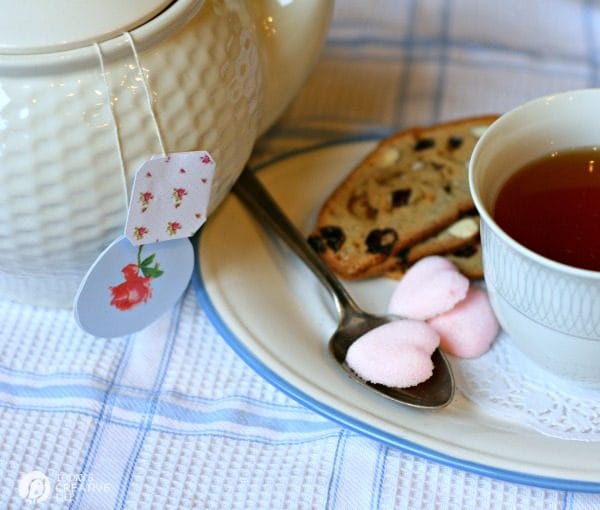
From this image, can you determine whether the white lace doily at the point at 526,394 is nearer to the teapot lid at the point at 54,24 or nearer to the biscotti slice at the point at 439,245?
the biscotti slice at the point at 439,245

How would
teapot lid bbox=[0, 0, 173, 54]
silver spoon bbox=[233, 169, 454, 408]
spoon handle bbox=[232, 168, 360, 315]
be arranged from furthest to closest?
1. spoon handle bbox=[232, 168, 360, 315]
2. silver spoon bbox=[233, 169, 454, 408]
3. teapot lid bbox=[0, 0, 173, 54]

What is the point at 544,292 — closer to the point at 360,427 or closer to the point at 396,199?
the point at 360,427

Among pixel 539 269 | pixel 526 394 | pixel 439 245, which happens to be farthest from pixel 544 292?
pixel 439 245

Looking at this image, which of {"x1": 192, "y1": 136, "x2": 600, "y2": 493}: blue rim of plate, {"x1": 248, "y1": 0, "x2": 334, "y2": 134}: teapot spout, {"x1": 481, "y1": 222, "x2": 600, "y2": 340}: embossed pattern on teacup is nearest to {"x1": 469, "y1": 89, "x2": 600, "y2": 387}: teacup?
{"x1": 481, "y1": 222, "x2": 600, "y2": 340}: embossed pattern on teacup

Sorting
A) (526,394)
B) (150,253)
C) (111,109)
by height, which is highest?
(111,109)

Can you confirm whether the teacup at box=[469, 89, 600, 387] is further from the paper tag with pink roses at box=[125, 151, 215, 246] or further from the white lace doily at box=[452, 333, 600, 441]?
the paper tag with pink roses at box=[125, 151, 215, 246]

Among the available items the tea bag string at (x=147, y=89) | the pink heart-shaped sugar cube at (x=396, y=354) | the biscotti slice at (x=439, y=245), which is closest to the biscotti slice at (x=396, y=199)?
the biscotti slice at (x=439, y=245)
